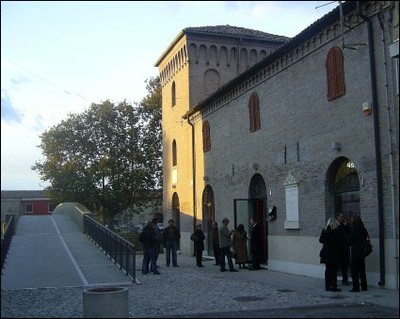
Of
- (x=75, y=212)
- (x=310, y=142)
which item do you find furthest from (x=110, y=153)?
(x=310, y=142)

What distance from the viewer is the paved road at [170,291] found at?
1000 centimetres

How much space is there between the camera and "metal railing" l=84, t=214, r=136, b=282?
15.4m

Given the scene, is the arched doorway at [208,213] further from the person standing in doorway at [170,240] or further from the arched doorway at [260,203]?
the person standing in doorway at [170,240]

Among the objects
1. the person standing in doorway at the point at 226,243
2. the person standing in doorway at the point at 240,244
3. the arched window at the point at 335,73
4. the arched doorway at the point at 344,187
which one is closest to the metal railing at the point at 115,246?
the person standing in doorway at the point at 226,243

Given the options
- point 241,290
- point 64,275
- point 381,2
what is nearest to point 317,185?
point 241,290

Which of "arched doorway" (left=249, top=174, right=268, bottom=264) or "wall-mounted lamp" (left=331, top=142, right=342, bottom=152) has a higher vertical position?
"wall-mounted lamp" (left=331, top=142, right=342, bottom=152)

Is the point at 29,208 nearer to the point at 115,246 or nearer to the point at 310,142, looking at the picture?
the point at 115,246

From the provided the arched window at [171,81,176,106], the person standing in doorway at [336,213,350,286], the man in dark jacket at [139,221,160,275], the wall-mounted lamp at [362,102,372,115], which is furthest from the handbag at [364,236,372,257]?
the arched window at [171,81,176,106]

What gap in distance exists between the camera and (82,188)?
43719 millimetres

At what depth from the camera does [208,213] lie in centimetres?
2572

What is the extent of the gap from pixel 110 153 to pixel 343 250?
34.3 m

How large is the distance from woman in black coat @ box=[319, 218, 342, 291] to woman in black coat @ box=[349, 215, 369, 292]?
0.36 meters

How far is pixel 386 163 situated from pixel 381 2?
373 centimetres

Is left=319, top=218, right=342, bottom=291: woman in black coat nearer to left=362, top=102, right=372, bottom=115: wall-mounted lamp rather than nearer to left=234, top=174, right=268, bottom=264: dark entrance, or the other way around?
left=362, top=102, right=372, bottom=115: wall-mounted lamp
